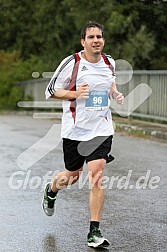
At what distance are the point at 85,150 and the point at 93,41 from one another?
0.93 metres

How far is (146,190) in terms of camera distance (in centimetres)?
930

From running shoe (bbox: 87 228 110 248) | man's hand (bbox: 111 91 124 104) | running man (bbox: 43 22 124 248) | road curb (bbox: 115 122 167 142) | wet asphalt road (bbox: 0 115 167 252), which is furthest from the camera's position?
road curb (bbox: 115 122 167 142)

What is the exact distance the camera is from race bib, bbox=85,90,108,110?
654cm

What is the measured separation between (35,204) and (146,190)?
1.72m

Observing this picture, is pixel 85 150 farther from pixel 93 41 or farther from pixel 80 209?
pixel 80 209

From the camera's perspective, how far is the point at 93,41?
6.54m

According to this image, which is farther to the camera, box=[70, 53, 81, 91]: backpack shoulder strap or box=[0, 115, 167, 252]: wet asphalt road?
box=[70, 53, 81, 91]: backpack shoulder strap

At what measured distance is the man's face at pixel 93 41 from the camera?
6.54 meters

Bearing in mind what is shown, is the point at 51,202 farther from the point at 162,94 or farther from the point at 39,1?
the point at 39,1

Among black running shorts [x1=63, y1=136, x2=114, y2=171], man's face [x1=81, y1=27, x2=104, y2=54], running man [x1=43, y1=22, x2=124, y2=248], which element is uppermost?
man's face [x1=81, y1=27, x2=104, y2=54]

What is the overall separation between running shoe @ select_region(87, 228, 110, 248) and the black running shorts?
0.65 metres

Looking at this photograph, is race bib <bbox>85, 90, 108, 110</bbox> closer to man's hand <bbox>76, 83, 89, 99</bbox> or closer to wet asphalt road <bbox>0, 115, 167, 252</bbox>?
man's hand <bbox>76, 83, 89, 99</bbox>

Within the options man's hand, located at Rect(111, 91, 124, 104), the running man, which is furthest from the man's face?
man's hand, located at Rect(111, 91, 124, 104)

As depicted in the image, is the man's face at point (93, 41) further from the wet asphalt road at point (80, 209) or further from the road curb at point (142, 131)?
the road curb at point (142, 131)
